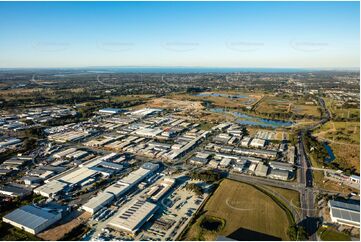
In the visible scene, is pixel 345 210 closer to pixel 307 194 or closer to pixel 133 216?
pixel 307 194

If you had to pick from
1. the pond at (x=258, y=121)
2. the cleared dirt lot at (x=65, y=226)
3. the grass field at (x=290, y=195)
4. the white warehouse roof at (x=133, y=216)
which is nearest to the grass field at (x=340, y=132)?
the pond at (x=258, y=121)

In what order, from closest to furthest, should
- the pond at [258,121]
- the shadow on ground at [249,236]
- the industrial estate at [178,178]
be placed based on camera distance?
1. the shadow on ground at [249,236]
2. the industrial estate at [178,178]
3. the pond at [258,121]

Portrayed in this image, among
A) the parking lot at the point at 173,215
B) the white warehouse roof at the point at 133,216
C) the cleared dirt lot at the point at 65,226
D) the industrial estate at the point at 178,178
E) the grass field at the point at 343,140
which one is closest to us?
the cleared dirt lot at the point at 65,226

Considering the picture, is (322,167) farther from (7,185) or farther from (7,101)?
(7,101)

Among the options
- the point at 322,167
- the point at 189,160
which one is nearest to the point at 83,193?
the point at 189,160

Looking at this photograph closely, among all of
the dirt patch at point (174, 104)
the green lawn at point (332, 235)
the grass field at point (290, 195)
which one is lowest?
the green lawn at point (332, 235)

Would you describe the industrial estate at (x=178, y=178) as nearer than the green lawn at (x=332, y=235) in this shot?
No

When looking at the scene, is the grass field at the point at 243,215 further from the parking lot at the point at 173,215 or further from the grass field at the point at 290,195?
the grass field at the point at 290,195

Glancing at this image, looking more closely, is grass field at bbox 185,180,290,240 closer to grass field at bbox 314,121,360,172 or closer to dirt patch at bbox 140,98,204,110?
grass field at bbox 314,121,360,172

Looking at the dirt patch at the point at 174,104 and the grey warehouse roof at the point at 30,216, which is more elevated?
the dirt patch at the point at 174,104
